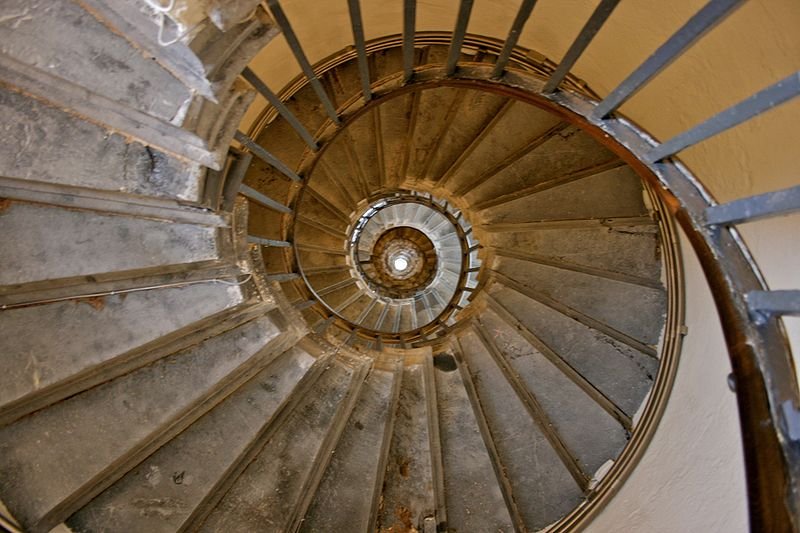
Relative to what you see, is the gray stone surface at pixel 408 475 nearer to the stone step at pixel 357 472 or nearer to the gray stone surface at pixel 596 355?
the stone step at pixel 357 472

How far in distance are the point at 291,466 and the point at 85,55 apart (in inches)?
121

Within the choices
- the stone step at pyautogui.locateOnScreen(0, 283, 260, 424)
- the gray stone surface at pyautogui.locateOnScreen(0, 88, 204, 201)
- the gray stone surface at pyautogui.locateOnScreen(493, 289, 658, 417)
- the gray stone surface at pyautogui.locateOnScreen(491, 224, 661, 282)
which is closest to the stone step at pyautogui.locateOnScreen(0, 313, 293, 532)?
the stone step at pyautogui.locateOnScreen(0, 283, 260, 424)

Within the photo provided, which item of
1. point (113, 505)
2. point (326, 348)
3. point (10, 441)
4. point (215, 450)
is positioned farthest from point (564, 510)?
point (10, 441)

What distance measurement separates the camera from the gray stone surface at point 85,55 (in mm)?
1612

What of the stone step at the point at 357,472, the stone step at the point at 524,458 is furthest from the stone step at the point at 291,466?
the stone step at the point at 524,458

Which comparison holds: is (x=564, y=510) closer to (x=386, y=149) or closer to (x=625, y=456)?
(x=625, y=456)

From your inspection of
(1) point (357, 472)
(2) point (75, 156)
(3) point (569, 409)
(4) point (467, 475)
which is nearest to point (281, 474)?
(1) point (357, 472)

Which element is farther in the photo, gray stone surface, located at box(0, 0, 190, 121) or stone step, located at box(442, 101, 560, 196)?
stone step, located at box(442, 101, 560, 196)

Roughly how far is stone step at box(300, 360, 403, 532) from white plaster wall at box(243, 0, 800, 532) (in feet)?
5.86

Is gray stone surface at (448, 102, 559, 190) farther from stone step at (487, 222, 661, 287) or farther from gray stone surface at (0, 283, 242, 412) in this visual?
gray stone surface at (0, 283, 242, 412)

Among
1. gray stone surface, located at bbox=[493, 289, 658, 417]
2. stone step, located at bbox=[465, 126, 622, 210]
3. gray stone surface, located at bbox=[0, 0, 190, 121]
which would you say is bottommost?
gray stone surface, located at bbox=[493, 289, 658, 417]

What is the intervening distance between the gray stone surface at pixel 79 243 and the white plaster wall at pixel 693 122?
160 centimetres

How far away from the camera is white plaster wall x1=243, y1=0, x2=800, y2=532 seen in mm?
2113

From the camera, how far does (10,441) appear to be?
243cm
